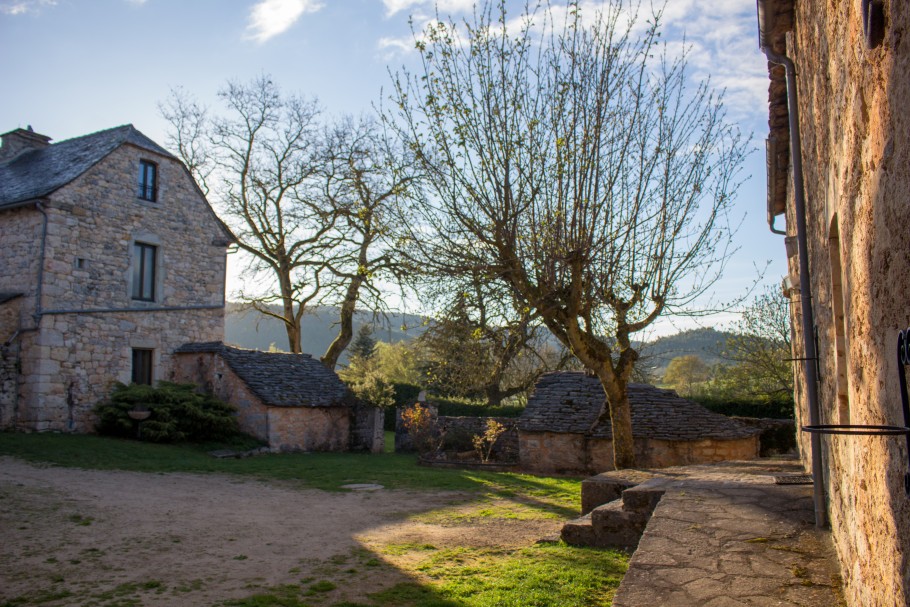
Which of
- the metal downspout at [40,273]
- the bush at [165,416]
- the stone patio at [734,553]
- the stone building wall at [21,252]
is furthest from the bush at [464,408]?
the stone patio at [734,553]

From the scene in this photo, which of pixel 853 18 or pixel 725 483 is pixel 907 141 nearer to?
pixel 853 18

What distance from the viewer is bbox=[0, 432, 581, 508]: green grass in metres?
12.8

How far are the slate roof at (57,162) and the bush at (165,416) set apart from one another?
17.7 feet

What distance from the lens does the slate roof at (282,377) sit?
725 inches

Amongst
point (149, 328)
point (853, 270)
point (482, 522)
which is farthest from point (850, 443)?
point (149, 328)

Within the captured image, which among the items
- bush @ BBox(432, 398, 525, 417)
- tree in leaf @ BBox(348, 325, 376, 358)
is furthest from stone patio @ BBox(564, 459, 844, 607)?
tree in leaf @ BBox(348, 325, 376, 358)

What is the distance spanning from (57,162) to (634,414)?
16.6 meters

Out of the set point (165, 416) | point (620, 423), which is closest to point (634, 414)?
point (620, 423)

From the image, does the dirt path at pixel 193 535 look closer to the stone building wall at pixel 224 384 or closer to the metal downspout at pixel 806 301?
the metal downspout at pixel 806 301

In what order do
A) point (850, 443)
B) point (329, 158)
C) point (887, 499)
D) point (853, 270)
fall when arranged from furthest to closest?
point (329, 158), point (850, 443), point (853, 270), point (887, 499)

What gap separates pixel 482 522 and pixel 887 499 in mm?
7328

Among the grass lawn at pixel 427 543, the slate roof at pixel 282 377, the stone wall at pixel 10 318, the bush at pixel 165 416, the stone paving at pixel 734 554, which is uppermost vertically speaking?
the stone wall at pixel 10 318

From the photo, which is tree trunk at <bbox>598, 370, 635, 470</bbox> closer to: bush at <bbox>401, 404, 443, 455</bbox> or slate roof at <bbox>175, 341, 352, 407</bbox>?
bush at <bbox>401, 404, 443, 455</bbox>

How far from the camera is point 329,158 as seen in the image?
1043 inches
